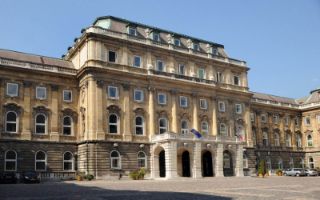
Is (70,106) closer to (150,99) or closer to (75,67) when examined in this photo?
(75,67)

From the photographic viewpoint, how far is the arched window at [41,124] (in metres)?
49.6

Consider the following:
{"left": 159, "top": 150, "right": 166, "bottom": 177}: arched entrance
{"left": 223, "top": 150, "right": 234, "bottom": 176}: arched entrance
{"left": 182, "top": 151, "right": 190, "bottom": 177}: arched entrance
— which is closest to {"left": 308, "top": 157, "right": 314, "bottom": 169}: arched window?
{"left": 223, "top": 150, "right": 234, "bottom": 176}: arched entrance

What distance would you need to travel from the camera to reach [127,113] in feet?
172

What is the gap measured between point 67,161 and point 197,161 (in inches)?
687

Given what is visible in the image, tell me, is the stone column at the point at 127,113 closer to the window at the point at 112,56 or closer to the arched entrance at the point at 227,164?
the window at the point at 112,56

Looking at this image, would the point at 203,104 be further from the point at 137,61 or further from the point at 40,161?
the point at 40,161

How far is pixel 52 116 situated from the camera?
50.7 m

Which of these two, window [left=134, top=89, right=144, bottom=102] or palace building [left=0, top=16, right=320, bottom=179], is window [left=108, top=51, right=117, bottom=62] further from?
window [left=134, top=89, right=144, bottom=102]

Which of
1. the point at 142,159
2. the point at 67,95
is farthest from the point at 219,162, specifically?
the point at 67,95

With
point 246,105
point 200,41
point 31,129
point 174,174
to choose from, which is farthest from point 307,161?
point 31,129

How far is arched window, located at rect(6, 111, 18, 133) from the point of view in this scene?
47.4 m

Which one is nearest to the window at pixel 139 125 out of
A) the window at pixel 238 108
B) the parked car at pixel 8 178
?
the parked car at pixel 8 178

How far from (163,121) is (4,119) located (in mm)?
21598

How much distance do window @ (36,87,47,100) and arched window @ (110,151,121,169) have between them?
11.8 m
